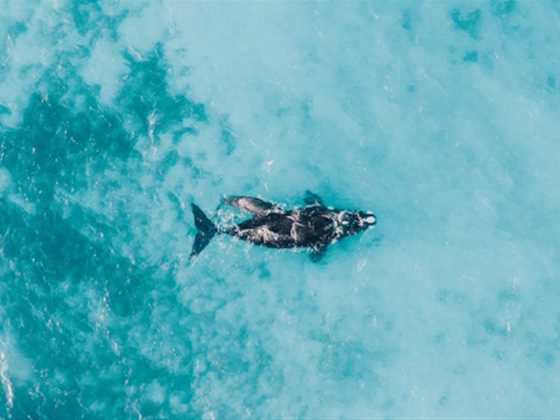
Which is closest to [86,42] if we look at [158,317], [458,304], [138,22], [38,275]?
[138,22]

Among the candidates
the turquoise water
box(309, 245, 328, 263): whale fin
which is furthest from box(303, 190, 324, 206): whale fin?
box(309, 245, 328, 263): whale fin

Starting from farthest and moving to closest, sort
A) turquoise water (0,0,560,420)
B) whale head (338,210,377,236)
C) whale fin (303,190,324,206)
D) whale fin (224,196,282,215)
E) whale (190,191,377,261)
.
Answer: whale fin (303,190,324,206) → turquoise water (0,0,560,420) → whale head (338,210,377,236) → whale fin (224,196,282,215) → whale (190,191,377,261)

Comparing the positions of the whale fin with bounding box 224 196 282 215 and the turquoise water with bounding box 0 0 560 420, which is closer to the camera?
the whale fin with bounding box 224 196 282 215

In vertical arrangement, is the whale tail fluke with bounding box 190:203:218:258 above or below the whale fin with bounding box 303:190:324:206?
below

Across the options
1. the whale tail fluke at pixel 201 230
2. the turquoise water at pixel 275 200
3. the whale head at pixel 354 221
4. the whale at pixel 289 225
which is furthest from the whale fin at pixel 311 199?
the whale tail fluke at pixel 201 230

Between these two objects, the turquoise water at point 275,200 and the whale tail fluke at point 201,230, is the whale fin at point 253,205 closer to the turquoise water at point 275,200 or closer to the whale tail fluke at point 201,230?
the turquoise water at point 275,200

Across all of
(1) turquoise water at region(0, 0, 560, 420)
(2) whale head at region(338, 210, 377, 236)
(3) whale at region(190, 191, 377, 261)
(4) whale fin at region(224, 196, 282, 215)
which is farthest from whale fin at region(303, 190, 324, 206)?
(4) whale fin at region(224, 196, 282, 215)

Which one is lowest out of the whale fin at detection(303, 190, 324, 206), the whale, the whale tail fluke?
the whale tail fluke

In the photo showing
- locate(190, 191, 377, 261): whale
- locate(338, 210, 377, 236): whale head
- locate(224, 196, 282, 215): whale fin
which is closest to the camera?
locate(190, 191, 377, 261): whale

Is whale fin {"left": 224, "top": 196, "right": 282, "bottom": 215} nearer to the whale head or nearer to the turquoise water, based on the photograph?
the turquoise water
